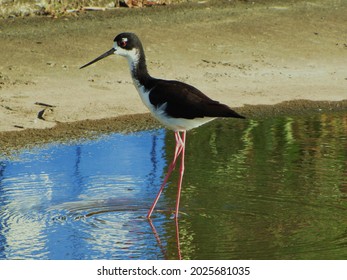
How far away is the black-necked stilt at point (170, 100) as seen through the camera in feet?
25.2

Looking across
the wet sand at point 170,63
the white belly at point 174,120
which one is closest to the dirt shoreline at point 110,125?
the wet sand at point 170,63

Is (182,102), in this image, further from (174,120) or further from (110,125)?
(110,125)

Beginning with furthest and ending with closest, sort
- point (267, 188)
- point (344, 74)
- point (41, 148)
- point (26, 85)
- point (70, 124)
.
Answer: point (344, 74) → point (26, 85) → point (70, 124) → point (41, 148) → point (267, 188)

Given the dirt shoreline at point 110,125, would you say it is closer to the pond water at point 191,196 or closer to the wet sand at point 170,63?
the wet sand at point 170,63

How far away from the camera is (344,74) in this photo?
12742 mm

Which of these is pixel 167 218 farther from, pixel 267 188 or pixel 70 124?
pixel 70 124

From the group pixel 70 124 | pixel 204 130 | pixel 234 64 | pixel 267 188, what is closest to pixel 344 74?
pixel 234 64

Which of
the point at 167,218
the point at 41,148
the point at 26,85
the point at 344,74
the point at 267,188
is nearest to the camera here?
the point at 167,218

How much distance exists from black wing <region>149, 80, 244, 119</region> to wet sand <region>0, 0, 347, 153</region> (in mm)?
2382

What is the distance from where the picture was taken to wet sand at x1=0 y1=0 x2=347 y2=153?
1091 centimetres

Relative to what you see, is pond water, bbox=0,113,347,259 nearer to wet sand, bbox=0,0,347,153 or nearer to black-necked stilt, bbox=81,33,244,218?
black-necked stilt, bbox=81,33,244,218

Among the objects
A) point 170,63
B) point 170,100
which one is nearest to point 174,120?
point 170,100

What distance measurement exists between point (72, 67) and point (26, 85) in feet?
2.66

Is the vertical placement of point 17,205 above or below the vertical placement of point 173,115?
below
